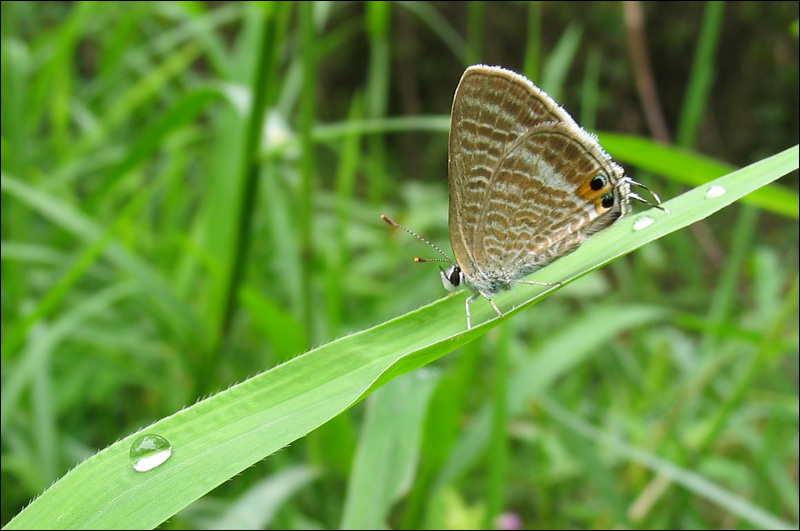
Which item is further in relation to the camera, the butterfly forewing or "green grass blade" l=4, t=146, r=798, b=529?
the butterfly forewing

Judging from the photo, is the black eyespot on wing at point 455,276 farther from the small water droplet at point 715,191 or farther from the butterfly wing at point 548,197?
the small water droplet at point 715,191

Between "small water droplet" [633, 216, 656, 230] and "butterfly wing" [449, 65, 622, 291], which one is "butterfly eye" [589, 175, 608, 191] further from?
"small water droplet" [633, 216, 656, 230]

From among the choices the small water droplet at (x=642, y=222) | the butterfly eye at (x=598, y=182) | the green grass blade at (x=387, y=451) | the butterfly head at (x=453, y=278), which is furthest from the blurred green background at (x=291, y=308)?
the small water droplet at (x=642, y=222)

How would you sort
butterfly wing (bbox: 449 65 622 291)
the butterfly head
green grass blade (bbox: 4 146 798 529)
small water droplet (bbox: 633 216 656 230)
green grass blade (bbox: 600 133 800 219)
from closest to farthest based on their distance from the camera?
green grass blade (bbox: 4 146 798 529), small water droplet (bbox: 633 216 656 230), butterfly wing (bbox: 449 65 622 291), green grass blade (bbox: 600 133 800 219), the butterfly head

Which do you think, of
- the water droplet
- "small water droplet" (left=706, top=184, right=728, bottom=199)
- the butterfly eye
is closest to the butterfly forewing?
the butterfly eye

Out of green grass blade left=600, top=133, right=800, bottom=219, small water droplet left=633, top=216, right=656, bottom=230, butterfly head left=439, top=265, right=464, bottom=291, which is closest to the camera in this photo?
small water droplet left=633, top=216, right=656, bottom=230

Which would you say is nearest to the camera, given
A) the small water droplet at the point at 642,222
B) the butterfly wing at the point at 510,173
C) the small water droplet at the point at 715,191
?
the small water droplet at the point at 715,191
